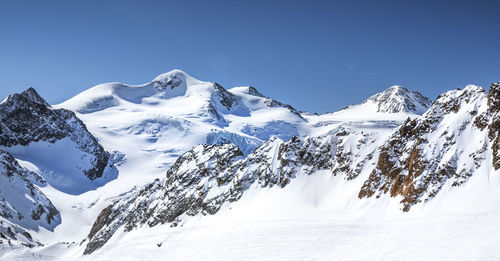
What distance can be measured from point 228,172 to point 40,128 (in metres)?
135

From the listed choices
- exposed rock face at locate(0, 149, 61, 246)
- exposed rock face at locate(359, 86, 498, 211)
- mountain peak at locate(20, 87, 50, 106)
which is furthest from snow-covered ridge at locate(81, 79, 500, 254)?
mountain peak at locate(20, 87, 50, 106)

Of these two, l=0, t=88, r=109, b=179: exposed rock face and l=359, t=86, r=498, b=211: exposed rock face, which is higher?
l=0, t=88, r=109, b=179: exposed rock face

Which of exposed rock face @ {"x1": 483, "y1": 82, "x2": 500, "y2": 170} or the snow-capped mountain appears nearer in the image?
exposed rock face @ {"x1": 483, "y1": 82, "x2": 500, "y2": 170}

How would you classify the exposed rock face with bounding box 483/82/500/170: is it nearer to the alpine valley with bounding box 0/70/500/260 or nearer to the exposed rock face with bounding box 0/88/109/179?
the alpine valley with bounding box 0/70/500/260

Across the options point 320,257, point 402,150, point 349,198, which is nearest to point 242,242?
point 320,257

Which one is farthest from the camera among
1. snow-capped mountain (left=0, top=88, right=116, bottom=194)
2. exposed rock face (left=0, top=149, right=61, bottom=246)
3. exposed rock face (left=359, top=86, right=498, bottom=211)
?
snow-capped mountain (left=0, top=88, right=116, bottom=194)

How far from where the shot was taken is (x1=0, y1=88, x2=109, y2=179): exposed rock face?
161500mm

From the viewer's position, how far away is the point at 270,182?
62719 millimetres

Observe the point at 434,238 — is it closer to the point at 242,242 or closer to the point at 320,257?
the point at 320,257

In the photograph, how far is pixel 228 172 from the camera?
224 feet

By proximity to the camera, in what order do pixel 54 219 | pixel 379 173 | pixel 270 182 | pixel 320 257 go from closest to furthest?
pixel 320 257 → pixel 379 173 → pixel 270 182 → pixel 54 219

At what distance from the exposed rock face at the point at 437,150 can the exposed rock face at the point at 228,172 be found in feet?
18.4

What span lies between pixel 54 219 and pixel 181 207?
7372 centimetres

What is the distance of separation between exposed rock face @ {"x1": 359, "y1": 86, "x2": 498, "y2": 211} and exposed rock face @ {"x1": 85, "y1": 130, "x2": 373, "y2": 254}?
5595mm
